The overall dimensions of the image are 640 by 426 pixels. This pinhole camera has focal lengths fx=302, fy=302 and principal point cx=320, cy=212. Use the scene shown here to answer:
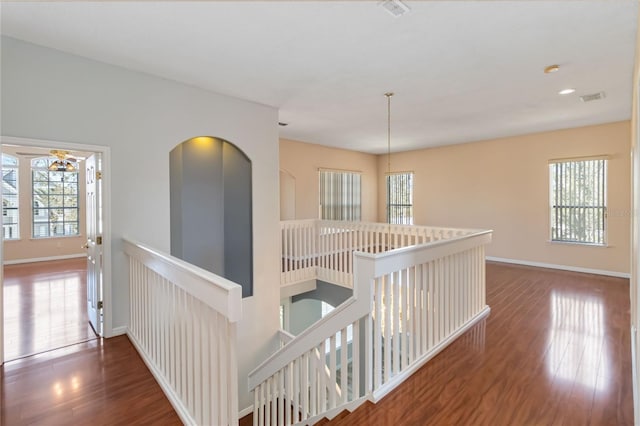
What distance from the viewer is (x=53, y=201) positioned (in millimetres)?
7410

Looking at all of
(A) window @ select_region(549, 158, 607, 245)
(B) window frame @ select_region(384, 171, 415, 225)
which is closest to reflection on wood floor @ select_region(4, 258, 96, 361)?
(B) window frame @ select_region(384, 171, 415, 225)

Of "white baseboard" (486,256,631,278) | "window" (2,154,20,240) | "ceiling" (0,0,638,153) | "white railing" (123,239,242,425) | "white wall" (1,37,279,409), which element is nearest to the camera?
"white railing" (123,239,242,425)

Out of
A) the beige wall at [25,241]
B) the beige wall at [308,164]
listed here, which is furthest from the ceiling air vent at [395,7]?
the beige wall at [25,241]

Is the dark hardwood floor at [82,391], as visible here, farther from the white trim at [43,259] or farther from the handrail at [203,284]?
the white trim at [43,259]

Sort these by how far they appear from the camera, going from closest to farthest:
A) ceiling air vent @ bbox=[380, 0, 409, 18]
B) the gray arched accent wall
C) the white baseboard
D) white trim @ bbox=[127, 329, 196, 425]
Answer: white trim @ bbox=[127, 329, 196, 425]
ceiling air vent @ bbox=[380, 0, 409, 18]
the gray arched accent wall
the white baseboard

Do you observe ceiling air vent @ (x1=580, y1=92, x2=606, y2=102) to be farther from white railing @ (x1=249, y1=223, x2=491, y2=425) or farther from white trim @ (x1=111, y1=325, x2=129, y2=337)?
white trim @ (x1=111, y1=325, x2=129, y2=337)

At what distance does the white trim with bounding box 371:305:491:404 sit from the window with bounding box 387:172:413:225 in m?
5.26

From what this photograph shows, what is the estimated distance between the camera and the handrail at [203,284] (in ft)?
4.65

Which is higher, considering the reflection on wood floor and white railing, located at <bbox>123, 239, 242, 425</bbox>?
white railing, located at <bbox>123, 239, 242, 425</bbox>

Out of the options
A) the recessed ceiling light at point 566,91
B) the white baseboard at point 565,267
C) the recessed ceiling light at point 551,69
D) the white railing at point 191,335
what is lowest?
the white baseboard at point 565,267

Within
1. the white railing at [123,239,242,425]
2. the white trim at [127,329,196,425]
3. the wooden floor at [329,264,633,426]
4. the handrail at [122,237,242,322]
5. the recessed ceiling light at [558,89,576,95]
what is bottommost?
the wooden floor at [329,264,633,426]

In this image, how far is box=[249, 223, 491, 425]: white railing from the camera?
88.4 inches

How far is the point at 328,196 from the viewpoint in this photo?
7.89 metres

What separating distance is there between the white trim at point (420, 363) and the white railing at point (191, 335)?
1125 mm
